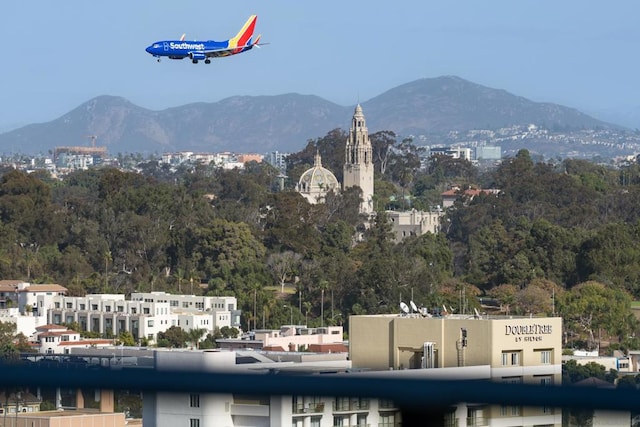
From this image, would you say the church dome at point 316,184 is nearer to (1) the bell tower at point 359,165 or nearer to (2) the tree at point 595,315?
(1) the bell tower at point 359,165

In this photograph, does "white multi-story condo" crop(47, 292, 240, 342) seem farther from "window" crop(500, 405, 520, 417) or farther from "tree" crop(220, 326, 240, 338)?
"window" crop(500, 405, 520, 417)

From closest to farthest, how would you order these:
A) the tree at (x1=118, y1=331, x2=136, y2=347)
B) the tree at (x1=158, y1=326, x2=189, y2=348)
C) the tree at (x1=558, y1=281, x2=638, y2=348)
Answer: the tree at (x1=118, y1=331, x2=136, y2=347) < the tree at (x1=558, y1=281, x2=638, y2=348) < the tree at (x1=158, y1=326, x2=189, y2=348)

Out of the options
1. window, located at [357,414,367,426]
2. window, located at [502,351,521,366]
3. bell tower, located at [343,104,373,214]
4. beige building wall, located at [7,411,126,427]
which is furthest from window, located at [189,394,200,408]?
bell tower, located at [343,104,373,214]

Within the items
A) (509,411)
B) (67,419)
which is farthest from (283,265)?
(509,411)

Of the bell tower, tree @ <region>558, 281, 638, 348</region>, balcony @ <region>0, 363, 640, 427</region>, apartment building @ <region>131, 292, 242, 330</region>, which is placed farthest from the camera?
the bell tower

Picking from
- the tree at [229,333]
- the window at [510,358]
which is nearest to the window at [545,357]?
the window at [510,358]

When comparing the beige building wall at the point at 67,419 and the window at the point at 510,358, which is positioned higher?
the beige building wall at the point at 67,419

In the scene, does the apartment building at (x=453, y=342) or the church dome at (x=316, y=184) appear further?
the church dome at (x=316, y=184)

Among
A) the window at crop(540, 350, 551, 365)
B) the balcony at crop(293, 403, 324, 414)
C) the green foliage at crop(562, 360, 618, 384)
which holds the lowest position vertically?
the green foliage at crop(562, 360, 618, 384)
